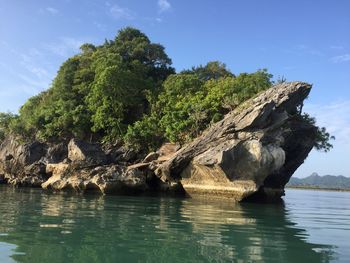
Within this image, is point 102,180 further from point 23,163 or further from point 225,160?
point 23,163

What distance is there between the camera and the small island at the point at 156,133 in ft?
80.5

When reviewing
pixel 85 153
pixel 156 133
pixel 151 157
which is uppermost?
pixel 156 133

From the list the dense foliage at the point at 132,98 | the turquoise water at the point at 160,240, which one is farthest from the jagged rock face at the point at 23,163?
the turquoise water at the point at 160,240

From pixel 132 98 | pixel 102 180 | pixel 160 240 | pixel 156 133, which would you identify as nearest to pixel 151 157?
pixel 156 133

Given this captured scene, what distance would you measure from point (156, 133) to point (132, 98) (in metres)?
5.06

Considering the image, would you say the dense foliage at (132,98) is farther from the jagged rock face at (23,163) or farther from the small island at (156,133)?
the jagged rock face at (23,163)

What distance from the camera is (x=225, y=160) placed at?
23.2 meters

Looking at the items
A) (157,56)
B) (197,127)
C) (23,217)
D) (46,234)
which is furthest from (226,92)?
(46,234)

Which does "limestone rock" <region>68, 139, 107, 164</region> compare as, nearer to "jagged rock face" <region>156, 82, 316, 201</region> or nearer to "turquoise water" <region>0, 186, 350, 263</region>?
"jagged rock face" <region>156, 82, 316, 201</region>

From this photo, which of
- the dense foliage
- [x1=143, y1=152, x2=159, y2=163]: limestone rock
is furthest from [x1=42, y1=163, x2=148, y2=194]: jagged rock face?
the dense foliage

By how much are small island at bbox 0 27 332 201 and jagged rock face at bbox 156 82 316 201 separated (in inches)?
Answer: 2.5

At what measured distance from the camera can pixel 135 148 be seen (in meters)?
32.9

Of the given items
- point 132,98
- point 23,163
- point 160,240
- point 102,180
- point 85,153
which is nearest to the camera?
point 160,240

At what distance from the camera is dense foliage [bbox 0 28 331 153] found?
3003 centimetres
